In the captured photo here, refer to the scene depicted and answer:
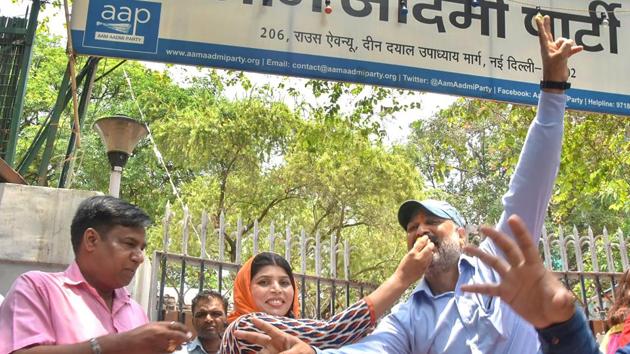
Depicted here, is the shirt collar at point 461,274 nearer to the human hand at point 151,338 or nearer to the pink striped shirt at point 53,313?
the human hand at point 151,338

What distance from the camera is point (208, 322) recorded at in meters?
4.30

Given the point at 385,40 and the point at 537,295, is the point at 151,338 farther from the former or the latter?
the point at 385,40

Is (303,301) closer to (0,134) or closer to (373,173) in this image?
(0,134)

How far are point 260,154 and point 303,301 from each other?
898cm

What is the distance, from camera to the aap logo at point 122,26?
189 inches

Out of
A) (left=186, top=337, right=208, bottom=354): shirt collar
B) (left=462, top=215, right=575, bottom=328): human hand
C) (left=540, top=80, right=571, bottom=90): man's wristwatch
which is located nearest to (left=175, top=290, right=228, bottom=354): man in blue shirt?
(left=186, top=337, right=208, bottom=354): shirt collar

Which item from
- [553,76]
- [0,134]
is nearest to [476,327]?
[553,76]

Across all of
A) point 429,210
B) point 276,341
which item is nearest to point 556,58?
point 429,210

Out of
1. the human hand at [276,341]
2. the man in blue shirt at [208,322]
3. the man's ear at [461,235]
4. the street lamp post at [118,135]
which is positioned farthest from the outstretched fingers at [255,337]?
the street lamp post at [118,135]

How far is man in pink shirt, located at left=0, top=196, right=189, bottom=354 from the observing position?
1.97 meters

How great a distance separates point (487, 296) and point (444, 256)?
31 cm

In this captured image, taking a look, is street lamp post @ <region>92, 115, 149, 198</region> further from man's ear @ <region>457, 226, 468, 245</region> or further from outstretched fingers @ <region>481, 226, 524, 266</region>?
outstretched fingers @ <region>481, 226, 524, 266</region>

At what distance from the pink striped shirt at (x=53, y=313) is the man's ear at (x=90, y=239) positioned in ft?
0.29

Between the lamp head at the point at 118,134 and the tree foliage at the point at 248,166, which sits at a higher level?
the tree foliage at the point at 248,166
